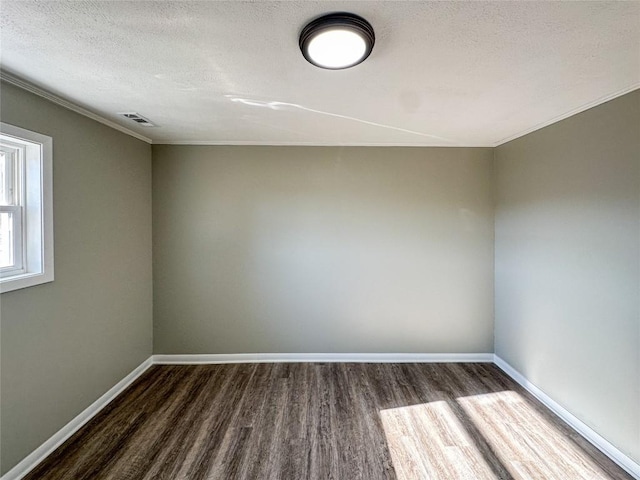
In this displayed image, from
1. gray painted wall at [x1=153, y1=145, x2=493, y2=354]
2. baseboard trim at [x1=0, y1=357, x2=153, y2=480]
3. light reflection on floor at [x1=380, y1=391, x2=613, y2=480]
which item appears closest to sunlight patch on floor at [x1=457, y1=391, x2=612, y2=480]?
light reflection on floor at [x1=380, y1=391, x2=613, y2=480]

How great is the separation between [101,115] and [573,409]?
4443mm

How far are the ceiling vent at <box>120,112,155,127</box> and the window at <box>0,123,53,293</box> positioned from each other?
0.62 metres

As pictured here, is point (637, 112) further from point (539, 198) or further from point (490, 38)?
point (490, 38)

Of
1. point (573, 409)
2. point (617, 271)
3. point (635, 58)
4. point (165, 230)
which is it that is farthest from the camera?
point (165, 230)

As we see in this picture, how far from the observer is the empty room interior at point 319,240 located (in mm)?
1562

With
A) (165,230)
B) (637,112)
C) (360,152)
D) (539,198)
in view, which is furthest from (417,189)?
(165,230)

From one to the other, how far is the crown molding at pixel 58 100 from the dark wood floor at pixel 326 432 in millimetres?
2414

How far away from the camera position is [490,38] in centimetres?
147

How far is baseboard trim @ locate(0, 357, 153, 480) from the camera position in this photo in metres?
1.99

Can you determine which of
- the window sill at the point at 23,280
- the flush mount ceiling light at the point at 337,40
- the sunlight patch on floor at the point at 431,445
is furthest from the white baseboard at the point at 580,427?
the window sill at the point at 23,280

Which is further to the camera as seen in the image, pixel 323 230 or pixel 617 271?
pixel 323 230

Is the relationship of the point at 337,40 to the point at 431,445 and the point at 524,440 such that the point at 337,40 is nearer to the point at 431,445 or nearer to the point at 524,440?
the point at 431,445

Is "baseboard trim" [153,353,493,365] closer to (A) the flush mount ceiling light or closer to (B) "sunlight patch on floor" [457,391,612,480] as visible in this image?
(B) "sunlight patch on floor" [457,391,612,480]

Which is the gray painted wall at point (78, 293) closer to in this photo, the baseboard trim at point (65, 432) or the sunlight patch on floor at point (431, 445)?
the baseboard trim at point (65, 432)
